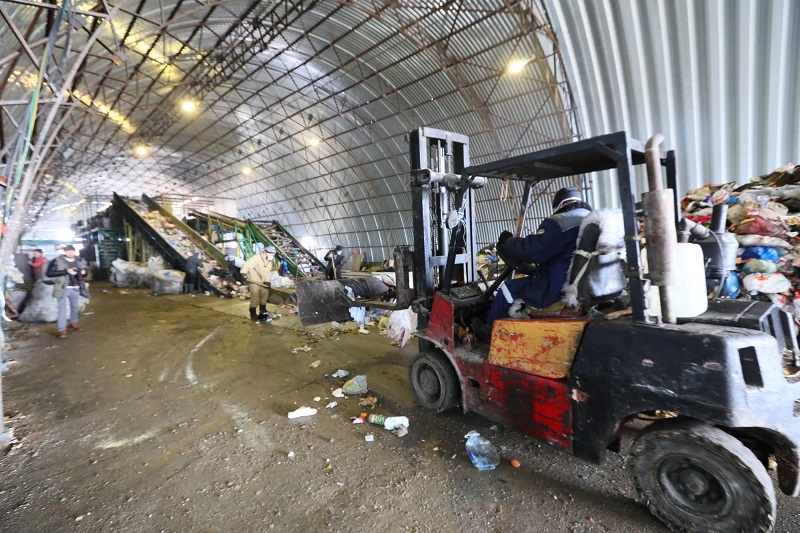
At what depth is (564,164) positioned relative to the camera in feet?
9.71

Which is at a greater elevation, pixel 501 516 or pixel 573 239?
pixel 573 239

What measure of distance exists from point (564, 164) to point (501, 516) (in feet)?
8.53

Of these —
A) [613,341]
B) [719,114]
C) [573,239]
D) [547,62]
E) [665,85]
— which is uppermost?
[547,62]

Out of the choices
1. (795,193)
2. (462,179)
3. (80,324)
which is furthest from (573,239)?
(80,324)

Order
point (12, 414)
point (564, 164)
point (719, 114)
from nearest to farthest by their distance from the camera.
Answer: point (564, 164), point (12, 414), point (719, 114)

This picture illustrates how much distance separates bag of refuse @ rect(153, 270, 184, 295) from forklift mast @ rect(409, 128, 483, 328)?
10807mm

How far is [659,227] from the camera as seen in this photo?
1.87 m

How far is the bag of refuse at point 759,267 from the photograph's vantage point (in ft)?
13.9

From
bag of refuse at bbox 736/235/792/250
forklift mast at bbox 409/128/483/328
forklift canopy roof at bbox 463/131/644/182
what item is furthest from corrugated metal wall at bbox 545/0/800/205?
forklift mast at bbox 409/128/483/328

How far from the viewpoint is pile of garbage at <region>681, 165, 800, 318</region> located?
13.8ft

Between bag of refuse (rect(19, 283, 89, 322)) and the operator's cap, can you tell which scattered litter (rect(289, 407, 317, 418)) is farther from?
bag of refuse (rect(19, 283, 89, 322))

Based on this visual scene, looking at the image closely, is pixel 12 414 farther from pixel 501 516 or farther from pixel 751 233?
pixel 751 233

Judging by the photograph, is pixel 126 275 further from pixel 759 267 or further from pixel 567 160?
pixel 759 267

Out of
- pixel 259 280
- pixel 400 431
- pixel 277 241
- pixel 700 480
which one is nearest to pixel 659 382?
pixel 700 480
